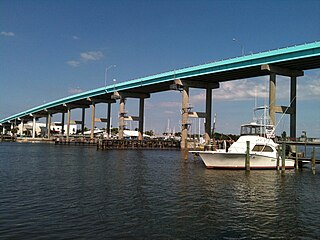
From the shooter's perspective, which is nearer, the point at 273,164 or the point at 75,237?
the point at 75,237

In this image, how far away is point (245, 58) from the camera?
72375mm

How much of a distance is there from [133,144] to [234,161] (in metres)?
56.3

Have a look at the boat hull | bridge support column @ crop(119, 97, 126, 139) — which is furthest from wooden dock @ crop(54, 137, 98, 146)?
the boat hull

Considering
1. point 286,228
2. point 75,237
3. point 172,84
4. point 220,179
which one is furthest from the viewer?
point 172,84

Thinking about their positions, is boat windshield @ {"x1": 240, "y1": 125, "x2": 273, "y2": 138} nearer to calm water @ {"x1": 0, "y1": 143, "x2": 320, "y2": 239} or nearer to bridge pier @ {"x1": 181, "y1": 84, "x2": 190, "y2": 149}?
calm water @ {"x1": 0, "y1": 143, "x2": 320, "y2": 239}

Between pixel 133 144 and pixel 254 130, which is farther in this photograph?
pixel 133 144

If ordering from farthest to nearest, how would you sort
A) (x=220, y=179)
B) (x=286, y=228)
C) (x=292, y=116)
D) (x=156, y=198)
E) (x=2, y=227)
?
(x=292, y=116) < (x=220, y=179) < (x=156, y=198) < (x=286, y=228) < (x=2, y=227)

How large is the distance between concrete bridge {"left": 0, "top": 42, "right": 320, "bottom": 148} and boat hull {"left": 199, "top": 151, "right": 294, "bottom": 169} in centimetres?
2423

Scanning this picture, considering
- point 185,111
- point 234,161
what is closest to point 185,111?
point 185,111

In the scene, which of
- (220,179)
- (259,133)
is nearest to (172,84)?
(259,133)

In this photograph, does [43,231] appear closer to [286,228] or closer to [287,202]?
[286,228]

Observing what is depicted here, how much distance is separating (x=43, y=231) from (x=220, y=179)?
2044 centimetres

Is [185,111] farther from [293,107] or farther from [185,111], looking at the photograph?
[293,107]

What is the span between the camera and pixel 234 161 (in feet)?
128
